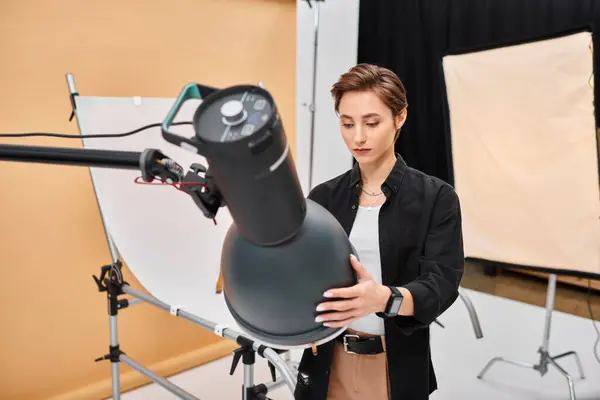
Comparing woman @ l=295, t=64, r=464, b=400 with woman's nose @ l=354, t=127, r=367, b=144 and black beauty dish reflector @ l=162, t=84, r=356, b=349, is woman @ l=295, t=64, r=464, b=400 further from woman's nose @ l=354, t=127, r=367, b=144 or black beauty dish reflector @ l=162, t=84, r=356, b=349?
black beauty dish reflector @ l=162, t=84, r=356, b=349

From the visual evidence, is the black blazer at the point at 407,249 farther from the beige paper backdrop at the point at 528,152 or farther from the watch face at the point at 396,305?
the beige paper backdrop at the point at 528,152

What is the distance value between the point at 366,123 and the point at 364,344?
458 millimetres

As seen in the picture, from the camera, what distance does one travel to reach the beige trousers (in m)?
1.04

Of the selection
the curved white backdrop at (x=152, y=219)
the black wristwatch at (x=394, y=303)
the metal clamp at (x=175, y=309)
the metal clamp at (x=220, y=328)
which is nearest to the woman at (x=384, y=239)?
the black wristwatch at (x=394, y=303)

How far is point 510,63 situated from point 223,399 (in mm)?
2163

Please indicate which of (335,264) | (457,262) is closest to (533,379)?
(457,262)

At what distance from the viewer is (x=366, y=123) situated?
93cm

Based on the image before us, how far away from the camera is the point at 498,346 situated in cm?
304

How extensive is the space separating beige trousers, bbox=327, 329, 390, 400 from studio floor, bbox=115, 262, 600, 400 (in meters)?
1.57

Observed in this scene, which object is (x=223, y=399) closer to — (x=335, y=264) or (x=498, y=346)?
(x=498, y=346)

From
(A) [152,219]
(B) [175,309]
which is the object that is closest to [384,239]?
(B) [175,309]

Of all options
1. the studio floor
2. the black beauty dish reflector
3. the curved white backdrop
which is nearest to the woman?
the black beauty dish reflector

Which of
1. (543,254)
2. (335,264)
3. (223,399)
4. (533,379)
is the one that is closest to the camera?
(335,264)

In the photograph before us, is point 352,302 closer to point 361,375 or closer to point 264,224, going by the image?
point 264,224
